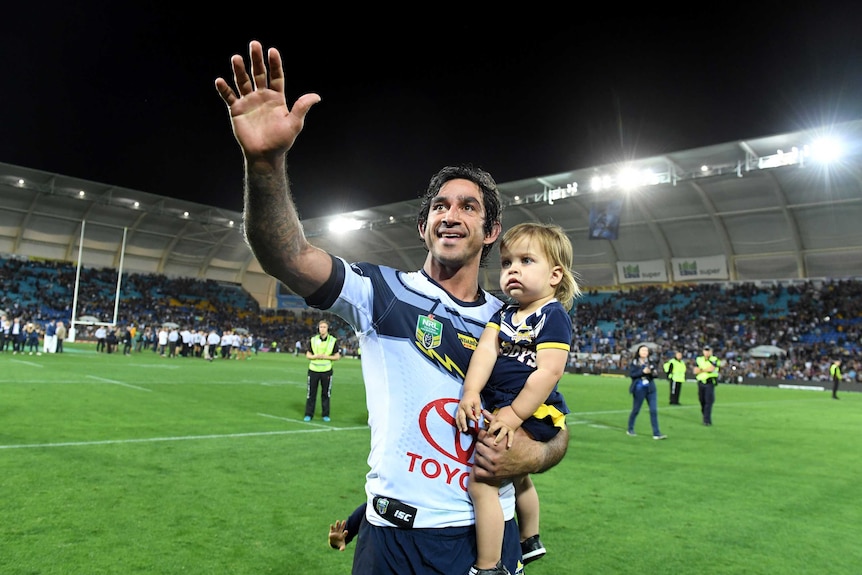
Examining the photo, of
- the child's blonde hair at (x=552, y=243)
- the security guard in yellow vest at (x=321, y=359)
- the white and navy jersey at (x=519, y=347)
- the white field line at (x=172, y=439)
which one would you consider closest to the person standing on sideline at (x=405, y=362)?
the white and navy jersey at (x=519, y=347)

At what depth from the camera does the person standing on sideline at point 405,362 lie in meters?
1.92

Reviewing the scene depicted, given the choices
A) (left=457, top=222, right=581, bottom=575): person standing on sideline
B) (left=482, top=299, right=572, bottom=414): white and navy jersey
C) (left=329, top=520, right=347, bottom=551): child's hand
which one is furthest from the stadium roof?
(left=329, top=520, right=347, bottom=551): child's hand

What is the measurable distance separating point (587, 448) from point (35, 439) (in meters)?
8.51

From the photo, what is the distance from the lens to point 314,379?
12281 mm

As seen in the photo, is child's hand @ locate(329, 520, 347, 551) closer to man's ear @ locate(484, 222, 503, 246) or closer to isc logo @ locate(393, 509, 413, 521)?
isc logo @ locate(393, 509, 413, 521)

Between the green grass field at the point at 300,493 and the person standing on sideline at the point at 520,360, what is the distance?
2.82 metres

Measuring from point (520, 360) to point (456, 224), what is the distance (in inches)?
23.0

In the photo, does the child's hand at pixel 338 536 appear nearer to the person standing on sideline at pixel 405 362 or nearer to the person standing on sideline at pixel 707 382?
the person standing on sideline at pixel 405 362

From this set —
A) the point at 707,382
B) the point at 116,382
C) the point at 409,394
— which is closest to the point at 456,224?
the point at 409,394

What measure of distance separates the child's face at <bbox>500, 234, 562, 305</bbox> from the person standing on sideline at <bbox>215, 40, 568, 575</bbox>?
22cm

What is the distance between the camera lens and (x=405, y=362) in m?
2.21

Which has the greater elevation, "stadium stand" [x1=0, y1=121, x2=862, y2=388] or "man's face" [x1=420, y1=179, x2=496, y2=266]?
"stadium stand" [x1=0, y1=121, x2=862, y2=388]

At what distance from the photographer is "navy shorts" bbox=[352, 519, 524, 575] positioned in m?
2.10

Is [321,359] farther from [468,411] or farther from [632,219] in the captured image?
[632,219]
